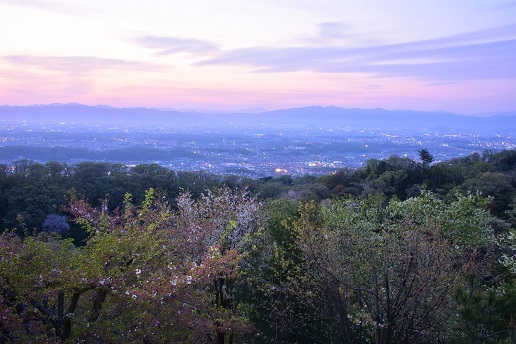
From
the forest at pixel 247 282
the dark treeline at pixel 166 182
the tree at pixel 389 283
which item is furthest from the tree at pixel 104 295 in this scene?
the dark treeline at pixel 166 182

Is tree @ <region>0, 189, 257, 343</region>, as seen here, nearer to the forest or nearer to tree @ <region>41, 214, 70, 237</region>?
the forest

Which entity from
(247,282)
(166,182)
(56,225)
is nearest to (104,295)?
(247,282)

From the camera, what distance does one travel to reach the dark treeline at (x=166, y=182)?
33406 millimetres

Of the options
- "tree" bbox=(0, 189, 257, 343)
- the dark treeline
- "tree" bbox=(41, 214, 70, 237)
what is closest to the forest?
"tree" bbox=(0, 189, 257, 343)

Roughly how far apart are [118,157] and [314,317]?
84.0m

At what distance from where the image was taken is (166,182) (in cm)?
4319

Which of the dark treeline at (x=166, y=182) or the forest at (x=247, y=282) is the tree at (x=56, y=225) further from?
the forest at (x=247, y=282)

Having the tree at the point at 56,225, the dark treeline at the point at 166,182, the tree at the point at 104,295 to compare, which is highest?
the tree at the point at 104,295

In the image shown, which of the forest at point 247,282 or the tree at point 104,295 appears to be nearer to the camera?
the tree at point 104,295

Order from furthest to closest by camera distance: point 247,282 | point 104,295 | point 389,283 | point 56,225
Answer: point 56,225 < point 247,282 < point 389,283 < point 104,295

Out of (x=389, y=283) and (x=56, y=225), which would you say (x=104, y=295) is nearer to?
(x=389, y=283)

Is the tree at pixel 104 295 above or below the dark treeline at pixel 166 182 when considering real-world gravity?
above

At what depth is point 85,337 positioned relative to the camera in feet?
19.4

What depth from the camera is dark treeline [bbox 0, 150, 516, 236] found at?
33.4 m
